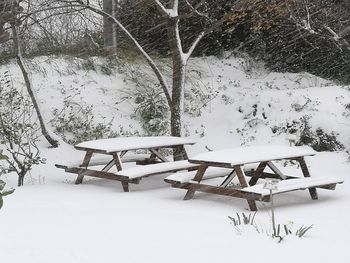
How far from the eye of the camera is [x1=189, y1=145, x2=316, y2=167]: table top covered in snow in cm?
A: 699

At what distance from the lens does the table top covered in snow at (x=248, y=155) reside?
22.9 ft

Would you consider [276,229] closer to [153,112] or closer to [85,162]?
[85,162]

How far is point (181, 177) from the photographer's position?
7594mm

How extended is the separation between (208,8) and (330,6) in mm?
3059

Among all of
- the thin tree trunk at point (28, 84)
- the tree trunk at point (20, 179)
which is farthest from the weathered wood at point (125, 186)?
the thin tree trunk at point (28, 84)

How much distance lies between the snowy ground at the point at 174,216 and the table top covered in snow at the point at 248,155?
0.56 metres

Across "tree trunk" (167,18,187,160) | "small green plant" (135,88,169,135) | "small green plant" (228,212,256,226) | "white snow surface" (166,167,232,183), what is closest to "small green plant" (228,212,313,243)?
"small green plant" (228,212,256,226)

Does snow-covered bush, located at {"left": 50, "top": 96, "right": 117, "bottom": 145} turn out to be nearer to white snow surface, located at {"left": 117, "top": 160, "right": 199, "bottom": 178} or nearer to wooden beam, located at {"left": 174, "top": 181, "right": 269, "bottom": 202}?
white snow surface, located at {"left": 117, "top": 160, "right": 199, "bottom": 178}

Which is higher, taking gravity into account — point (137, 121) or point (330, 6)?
point (330, 6)

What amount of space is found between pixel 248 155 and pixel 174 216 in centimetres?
150

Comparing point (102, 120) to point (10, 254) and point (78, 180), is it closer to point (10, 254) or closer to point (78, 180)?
point (78, 180)

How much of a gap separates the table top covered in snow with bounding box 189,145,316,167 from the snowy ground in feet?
1.85

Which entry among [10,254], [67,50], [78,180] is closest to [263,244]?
[10,254]

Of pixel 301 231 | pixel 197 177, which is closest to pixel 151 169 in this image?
pixel 197 177
